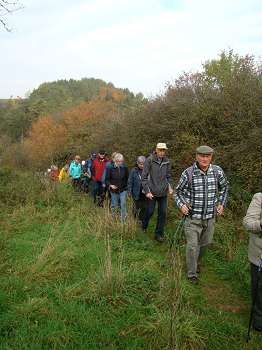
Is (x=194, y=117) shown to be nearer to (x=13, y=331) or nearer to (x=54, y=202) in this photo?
(x=54, y=202)

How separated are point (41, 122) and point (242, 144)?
3705 centimetres

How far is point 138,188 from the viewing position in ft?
26.8

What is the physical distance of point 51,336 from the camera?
388cm

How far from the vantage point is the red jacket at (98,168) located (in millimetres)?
11234

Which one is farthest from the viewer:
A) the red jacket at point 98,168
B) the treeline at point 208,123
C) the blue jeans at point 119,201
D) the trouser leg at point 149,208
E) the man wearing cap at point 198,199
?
the red jacket at point 98,168

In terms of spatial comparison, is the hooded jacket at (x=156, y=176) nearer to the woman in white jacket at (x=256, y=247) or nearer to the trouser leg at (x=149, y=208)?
the trouser leg at (x=149, y=208)

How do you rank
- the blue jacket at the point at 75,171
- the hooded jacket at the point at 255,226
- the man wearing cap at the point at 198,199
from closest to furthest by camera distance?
1. the hooded jacket at the point at 255,226
2. the man wearing cap at the point at 198,199
3. the blue jacket at the point at 75,171

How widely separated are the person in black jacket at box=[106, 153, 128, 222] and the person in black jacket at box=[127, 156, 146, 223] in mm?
546

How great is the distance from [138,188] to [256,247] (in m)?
4.05

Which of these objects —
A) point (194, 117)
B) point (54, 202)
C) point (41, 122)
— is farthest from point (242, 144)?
point (41, 122)

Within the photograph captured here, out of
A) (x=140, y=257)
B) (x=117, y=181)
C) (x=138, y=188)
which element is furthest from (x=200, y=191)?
(x=117, y=181)

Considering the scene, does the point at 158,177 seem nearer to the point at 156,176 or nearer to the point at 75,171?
the point at 156,176

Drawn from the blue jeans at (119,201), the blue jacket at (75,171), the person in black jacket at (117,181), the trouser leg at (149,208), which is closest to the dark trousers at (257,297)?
the trouser leg at (149,208)

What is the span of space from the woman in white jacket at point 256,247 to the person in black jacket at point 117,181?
4.70m
